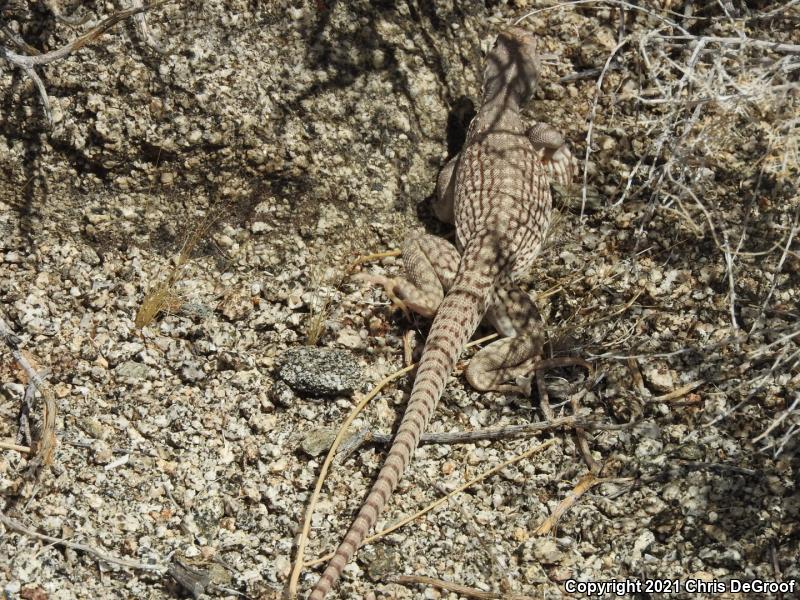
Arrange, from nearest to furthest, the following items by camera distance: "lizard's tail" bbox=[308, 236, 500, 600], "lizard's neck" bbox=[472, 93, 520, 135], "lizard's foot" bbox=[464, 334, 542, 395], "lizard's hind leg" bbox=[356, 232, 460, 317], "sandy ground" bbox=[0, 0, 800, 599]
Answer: "lizard's tail" bbox=[308, 236, 500, 600] → "sandy ground" bbox=[0, 0, 800, 599] → "lizard's foot" bbox=[464, 334, 542, 395] → "lizard's hind leg" bbox=[356, 232, 460, 317] → "lizard's neck" bbox=[472, 93, 520, 135]

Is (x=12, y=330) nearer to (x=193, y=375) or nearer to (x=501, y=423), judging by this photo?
(x=193, y=375)

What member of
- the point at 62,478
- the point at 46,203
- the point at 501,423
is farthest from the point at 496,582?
the point at 46,203

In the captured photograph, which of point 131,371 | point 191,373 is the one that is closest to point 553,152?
point 191,373

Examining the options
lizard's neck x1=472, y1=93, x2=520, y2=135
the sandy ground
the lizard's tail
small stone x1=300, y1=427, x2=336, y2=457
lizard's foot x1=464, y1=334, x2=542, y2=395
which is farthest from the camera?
lizard's neck x1=472, y1=93, x2=520, y2=135

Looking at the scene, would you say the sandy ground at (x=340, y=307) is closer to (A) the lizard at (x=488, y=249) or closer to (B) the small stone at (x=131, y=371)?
(B) the small stone at (x=131, y=371)

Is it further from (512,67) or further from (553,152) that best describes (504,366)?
(512,67)

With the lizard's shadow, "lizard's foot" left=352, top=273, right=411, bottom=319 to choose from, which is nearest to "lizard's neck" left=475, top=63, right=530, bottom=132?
the lizard's shadow

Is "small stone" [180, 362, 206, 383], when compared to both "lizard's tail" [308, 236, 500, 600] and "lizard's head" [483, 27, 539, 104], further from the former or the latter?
"lizard's head" [483, 27, 539, 104]
